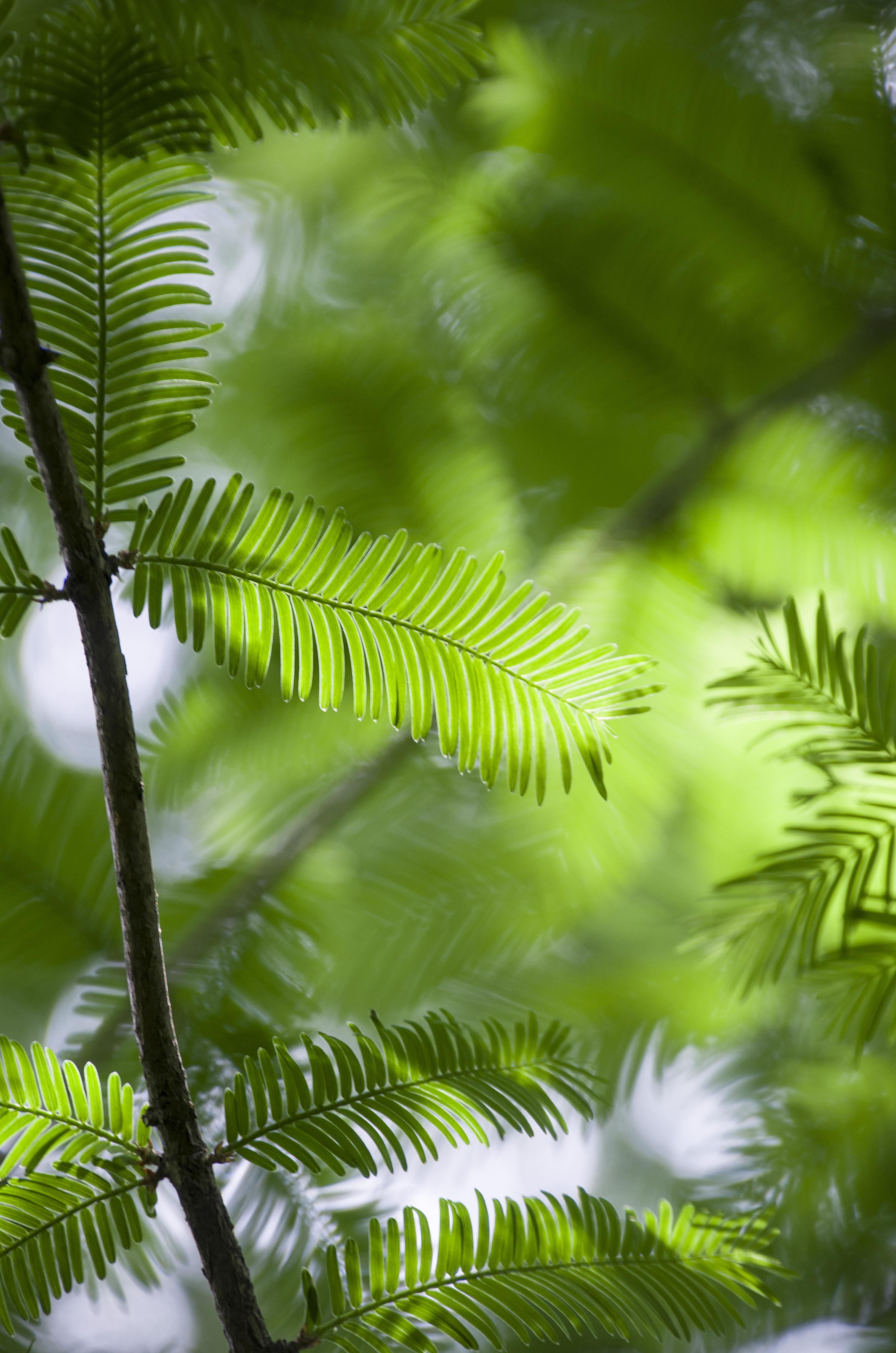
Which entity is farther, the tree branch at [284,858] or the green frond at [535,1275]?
the tree branch at [284,858]

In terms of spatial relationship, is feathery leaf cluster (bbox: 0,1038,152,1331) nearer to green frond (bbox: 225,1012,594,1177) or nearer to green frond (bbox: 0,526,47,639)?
green frond (bbox: 225,1012,594,1177)

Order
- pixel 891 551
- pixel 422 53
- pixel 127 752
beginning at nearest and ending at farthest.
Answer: pixel 127 752 → pixel 422 53 → pixel 891 551

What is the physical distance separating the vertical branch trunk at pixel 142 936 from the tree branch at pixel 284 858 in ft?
0.87

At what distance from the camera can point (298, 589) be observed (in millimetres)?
361

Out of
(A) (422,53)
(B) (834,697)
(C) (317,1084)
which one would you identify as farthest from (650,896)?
(A) (422,53)

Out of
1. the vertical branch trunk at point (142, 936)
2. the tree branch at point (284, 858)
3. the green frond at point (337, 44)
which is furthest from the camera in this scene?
the tree branch at point (284, 858)

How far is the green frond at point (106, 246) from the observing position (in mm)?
→ 344

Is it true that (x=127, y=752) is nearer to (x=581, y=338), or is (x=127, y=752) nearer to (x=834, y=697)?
(x=834, y=697)

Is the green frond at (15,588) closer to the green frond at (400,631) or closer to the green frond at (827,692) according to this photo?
the green frond at (400,631)

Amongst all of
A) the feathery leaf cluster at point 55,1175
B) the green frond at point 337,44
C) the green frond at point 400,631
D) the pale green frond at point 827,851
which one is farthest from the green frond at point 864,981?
the green frond at point 337,44

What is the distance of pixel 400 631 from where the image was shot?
0.36m

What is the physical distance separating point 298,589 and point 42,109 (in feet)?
0.64

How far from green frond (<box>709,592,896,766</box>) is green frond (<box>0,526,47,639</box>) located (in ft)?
1.03

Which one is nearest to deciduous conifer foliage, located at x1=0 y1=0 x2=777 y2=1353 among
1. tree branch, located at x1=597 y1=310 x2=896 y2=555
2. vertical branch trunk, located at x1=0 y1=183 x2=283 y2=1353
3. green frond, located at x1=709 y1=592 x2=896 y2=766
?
vertical branch trunk, located at x1=0 y1=183 x2=283 y2=1353
